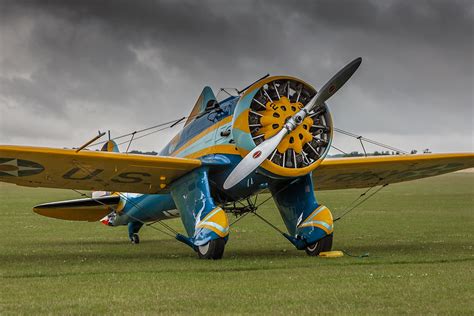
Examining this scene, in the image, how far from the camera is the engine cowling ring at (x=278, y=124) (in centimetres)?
1184

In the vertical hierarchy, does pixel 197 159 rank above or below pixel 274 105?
below

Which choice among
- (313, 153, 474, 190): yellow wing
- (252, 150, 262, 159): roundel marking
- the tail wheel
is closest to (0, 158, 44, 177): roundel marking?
(252, 150, 262, 159): roundel marking

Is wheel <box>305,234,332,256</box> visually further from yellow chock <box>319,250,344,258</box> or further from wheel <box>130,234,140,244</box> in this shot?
wheel <box>130,234,140,244</box>

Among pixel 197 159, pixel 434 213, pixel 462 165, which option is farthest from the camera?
pixel 434 213

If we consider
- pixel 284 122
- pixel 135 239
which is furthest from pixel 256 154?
pixel 135 239

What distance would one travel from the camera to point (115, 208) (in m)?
17.5

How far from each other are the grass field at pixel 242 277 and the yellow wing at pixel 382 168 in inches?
56.8

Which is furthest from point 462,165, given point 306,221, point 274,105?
point 274,105

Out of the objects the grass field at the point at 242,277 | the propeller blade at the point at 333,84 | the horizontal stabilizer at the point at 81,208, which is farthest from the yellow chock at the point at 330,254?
the horizontal stabilizer at the point at 81,208

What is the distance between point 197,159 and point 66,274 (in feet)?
13.0

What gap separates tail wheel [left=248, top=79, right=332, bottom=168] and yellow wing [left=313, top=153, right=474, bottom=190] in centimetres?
147

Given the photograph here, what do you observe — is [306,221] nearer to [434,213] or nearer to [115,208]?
[115,208]

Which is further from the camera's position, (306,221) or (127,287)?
(306,221)

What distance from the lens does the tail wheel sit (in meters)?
11.9
